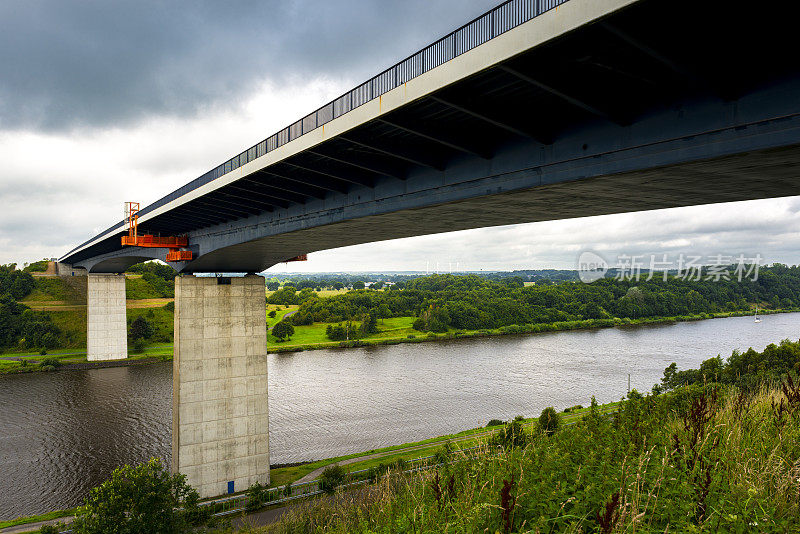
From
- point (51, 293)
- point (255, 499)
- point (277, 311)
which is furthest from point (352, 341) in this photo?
point (51, 293)

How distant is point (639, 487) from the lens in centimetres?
428

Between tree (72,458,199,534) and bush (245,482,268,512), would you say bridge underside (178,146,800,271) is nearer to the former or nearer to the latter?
tree (72,458,199,534)

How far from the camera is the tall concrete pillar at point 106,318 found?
155 ft

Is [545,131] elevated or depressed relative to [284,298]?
elevated

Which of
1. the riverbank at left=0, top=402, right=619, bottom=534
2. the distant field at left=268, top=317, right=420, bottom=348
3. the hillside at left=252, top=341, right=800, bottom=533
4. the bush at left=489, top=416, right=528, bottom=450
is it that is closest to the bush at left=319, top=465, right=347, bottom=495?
the riverbank at left=0, top=402, right=619, bottom=534

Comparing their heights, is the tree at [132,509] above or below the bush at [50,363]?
above

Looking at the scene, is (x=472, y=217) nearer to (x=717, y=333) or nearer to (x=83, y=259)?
(x=83, y=259)

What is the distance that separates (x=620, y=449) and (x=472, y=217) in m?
7.40

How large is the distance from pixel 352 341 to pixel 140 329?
79.9 feet

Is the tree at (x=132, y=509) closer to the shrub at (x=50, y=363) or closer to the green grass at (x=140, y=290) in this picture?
the shrub at (x=50, y=363)

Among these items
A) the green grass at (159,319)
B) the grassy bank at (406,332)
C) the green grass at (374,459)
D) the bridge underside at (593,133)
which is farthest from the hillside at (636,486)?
the green grass at (159,319)

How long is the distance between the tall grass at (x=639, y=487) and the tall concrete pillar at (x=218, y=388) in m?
14.6

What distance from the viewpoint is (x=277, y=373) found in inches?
1597

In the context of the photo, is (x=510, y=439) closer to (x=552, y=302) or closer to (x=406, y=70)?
(x=406, y=70)
